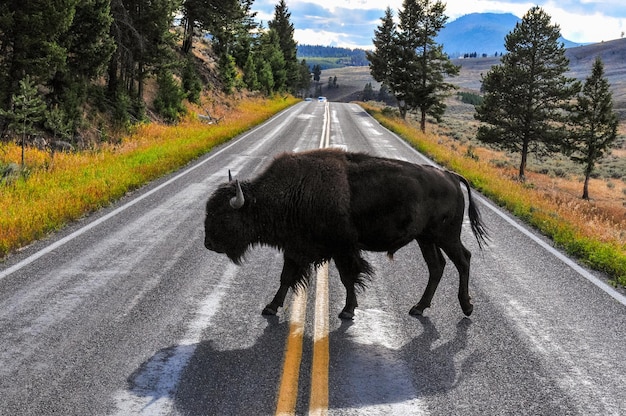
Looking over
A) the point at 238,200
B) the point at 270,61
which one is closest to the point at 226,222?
the point at 238,200

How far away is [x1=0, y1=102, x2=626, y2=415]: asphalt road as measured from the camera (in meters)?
4.07

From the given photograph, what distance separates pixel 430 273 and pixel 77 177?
1033 centimetres

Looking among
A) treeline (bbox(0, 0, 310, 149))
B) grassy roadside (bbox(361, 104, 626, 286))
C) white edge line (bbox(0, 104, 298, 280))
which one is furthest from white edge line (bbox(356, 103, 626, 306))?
treeline (bbox(0, 0, 310, 149))

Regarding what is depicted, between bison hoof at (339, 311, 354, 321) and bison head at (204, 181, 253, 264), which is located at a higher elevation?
bison head at (204, 181, 253, 264)

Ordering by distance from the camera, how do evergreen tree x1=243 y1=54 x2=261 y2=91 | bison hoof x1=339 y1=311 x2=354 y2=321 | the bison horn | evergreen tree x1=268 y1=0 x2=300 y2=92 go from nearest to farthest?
the bison horn → bison hoof x1=339 y1=311 x2=354 y2=321 → evergreen tree x1=243 y1=54 x2=261 y2=91 → evergreen tree x1=268 y1=0 x2=300 y2=92

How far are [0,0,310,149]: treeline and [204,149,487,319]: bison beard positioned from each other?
9982 millimetres

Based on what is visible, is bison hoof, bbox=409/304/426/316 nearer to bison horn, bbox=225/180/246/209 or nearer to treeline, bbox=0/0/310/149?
bison horn, bbox=225/180/246/209

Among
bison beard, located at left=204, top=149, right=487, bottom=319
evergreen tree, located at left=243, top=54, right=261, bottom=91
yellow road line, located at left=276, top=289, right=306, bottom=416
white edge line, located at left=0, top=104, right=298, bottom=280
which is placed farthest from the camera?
evergreen tree, located at left=243, top=54, right=261, bottom=91

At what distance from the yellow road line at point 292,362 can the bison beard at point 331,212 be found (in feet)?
1.04

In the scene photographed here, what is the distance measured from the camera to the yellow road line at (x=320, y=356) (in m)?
3.99

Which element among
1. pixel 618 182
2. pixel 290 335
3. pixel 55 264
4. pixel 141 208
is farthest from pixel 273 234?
pixel 618 182

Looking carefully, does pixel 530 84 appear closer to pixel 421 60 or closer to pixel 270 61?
pixel 421 60

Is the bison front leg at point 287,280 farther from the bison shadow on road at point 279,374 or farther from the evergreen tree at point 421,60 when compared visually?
the evergreen tree at point 421,60

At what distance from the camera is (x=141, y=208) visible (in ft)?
35.2
